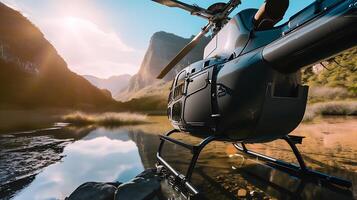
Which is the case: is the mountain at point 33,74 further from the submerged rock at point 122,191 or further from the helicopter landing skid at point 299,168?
the helicopter landing skid at point 299,168

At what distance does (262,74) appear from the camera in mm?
3184

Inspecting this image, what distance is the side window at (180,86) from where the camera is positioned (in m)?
5.19

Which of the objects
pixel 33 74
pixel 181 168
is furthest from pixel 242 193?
pixel 33 74

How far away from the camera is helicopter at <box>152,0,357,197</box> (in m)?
2.46

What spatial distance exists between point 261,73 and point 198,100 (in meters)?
1.44

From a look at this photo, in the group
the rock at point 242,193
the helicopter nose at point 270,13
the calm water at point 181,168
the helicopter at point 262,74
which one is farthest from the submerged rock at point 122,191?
the helicopter nose at point 270,13

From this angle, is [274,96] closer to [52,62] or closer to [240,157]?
[240,157]

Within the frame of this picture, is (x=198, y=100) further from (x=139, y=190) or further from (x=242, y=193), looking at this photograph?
(x=139, y=190)

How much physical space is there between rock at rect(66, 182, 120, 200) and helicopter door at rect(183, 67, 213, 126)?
2.01 meters

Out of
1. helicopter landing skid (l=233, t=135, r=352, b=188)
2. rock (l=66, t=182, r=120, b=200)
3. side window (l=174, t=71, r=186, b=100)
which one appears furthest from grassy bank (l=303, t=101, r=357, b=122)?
rock (l=66, t=182, r=120, b=200)

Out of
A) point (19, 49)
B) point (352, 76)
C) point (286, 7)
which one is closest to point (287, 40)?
point (286, 7)

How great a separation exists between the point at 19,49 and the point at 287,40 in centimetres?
11172

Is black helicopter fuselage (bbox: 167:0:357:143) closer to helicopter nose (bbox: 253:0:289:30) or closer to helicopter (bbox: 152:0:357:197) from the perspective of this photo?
helicopter (bbox: 152:0:357:197)

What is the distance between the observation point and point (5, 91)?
66.1 meters
